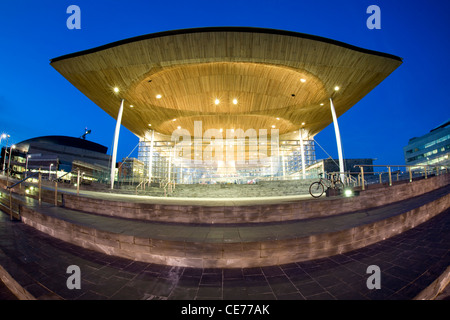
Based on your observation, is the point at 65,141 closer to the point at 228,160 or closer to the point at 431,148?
the point at 228,160

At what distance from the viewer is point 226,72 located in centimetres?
1170

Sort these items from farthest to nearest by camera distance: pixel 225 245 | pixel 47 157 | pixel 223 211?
1. pixel 47 157
2. pixel 223 211
3. pixel 225 245

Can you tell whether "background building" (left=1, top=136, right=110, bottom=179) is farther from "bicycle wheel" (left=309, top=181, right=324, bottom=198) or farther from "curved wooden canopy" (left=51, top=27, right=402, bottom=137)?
"bicycle wheel" (left=309, top=181, right=324, bottom=198)

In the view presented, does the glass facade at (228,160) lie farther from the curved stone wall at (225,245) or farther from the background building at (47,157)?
the background building at (47,157)

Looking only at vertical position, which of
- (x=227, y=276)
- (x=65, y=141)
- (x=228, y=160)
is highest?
(x=65, y=141)

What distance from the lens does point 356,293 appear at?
6.84 ft

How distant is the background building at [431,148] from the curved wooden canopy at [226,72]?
2101 inches

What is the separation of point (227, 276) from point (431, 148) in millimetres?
77762

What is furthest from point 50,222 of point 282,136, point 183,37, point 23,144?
point 23,144

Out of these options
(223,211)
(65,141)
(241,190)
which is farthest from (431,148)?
(65,141)

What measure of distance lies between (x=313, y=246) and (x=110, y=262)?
3.60 metres

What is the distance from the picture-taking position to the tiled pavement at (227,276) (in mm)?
2102

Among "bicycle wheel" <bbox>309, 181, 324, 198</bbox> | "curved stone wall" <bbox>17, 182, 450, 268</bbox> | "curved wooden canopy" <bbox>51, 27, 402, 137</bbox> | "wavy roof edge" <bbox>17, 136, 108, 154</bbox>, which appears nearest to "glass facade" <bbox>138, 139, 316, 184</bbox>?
"curved wooden canopy" <bbox>51, 27, 402, 137</bbox>
